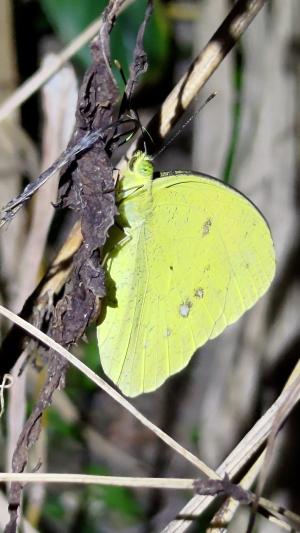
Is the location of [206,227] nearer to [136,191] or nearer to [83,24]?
[136,191]

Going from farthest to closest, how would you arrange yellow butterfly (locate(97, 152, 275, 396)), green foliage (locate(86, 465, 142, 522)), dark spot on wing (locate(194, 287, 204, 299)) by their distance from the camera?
green foliage (locate(86, 465, 142, 522)) < dark spot on wing (locate(194, 287, 204, 299)) < yellow butterfly (locate(97, 152, 275, 396))

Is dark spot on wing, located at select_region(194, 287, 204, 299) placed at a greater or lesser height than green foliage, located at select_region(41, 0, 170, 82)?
lesser

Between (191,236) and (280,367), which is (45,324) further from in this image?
(280,367)

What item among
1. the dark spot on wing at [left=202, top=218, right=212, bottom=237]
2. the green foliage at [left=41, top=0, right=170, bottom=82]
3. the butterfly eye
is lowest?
the dark spot on wing at [left=202, top=218, right=212, bottom=237]

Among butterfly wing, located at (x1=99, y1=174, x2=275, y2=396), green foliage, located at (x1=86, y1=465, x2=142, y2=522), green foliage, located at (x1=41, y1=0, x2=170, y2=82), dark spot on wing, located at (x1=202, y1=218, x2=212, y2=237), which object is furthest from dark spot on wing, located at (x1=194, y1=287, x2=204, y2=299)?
green foliage, located at (x1=86, y1=465, x2=142, y2=522)

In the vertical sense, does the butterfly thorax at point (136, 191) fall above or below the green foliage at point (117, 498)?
above

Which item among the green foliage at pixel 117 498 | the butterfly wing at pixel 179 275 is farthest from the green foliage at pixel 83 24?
the green foliage at pixel 117 498

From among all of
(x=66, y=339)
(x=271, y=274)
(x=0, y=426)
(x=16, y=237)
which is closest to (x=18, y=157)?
(x=16, y=237)

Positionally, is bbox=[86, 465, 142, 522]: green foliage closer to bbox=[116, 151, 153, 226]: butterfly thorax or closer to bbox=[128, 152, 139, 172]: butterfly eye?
bbox=[116, 151, 153, 226]: butterfly thorax

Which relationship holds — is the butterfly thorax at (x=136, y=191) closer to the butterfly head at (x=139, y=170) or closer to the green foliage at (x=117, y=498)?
the butterfly head at (x=139, y=170)
